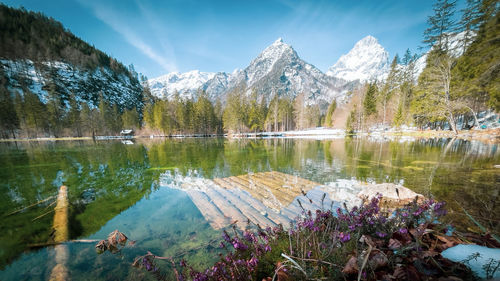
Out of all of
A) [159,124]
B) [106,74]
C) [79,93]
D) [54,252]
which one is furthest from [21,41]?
[54,252]

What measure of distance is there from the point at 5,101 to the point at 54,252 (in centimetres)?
8408

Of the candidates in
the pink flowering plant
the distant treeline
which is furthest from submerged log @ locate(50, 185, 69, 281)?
the distant treeline

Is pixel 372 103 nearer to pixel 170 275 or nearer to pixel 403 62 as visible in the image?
pixel 403 62

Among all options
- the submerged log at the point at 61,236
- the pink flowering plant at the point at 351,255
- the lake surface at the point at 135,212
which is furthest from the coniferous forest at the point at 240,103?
the submerged log at the point at 61,236

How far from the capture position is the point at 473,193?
539 centimetres

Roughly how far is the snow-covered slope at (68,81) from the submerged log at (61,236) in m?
92.5

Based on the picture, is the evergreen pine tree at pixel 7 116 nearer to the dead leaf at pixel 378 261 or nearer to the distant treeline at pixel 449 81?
the dead leaf at pixel 378 261

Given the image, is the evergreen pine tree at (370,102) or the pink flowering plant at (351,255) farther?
the evergreen pine tree at (370,102)

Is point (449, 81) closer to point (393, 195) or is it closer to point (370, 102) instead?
point (370, 102)

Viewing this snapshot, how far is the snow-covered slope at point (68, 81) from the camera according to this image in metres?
67.2

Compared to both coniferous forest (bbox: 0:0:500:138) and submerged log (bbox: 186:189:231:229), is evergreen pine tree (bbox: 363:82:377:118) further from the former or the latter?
submerged log (bbox: 186:189:231:229)

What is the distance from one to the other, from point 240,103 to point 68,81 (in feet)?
287

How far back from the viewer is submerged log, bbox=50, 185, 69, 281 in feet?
10.8

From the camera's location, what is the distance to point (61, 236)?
440 centimetres
